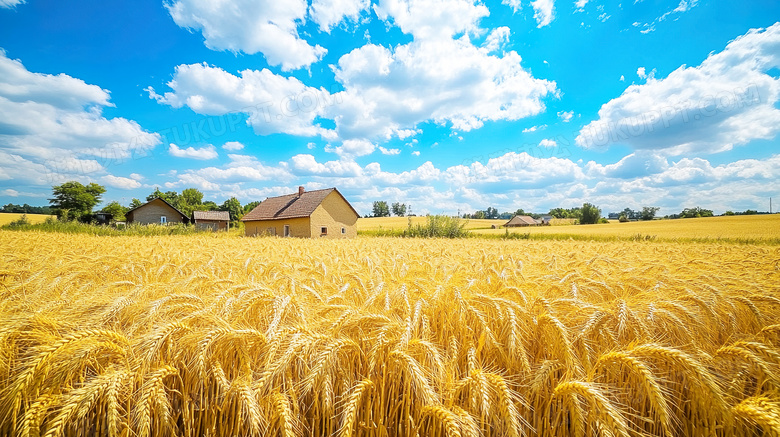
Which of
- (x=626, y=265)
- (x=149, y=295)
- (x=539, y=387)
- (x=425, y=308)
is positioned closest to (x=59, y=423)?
(x=149, y=295)

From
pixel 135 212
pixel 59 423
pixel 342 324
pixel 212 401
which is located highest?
pixel 135 212

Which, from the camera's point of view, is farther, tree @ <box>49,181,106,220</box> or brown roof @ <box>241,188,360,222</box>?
tree @ <box>49,181,106,220</box>

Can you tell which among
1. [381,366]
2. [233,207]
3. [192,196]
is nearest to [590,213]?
[381,366]

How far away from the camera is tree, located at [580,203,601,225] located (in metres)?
75.5

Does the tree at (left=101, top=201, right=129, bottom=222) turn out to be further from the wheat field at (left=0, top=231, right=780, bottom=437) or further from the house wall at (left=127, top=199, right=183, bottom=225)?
the wheat field at (left=0, top=231, right=780, bottom=437)

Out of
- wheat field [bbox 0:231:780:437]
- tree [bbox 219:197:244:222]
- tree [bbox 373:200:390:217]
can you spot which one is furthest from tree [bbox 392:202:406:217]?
wheat field [bbox 0:231:780:437]

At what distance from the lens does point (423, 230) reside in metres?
30.4

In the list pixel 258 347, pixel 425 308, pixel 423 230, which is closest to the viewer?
pixel 258 347

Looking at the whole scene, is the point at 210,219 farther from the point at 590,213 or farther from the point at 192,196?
the point at 590,213

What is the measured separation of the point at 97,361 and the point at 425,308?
7.64 ft

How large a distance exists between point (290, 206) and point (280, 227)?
3.25 metres

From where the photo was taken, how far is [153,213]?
4853cm

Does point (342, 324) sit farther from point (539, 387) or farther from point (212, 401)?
point (539, 387)

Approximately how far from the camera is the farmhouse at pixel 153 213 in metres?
47.7
